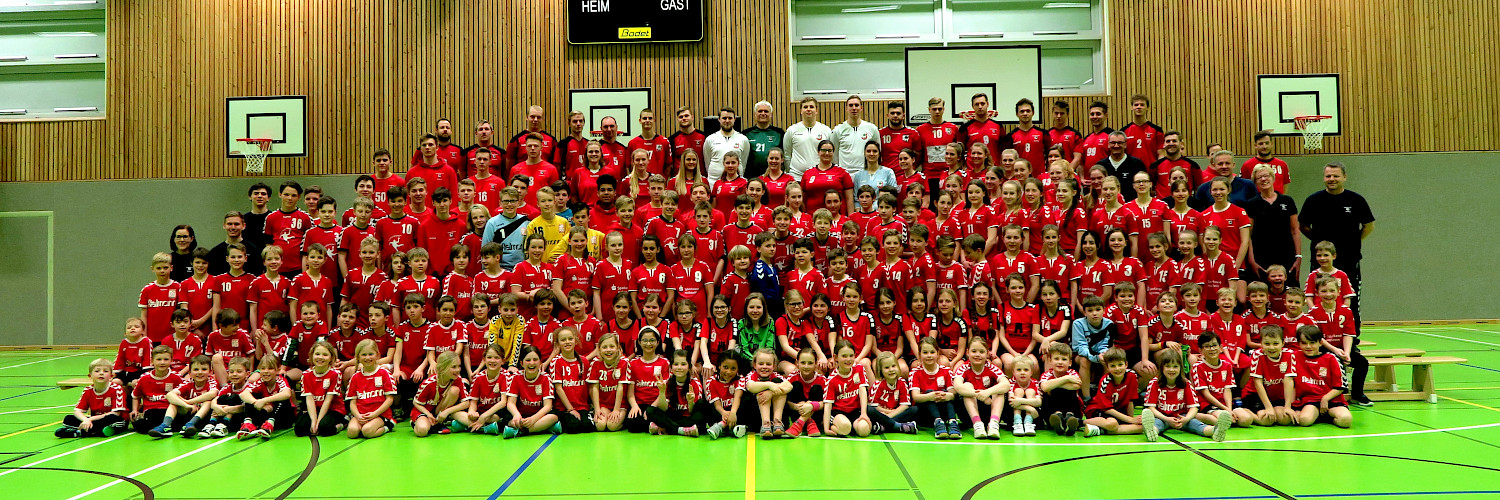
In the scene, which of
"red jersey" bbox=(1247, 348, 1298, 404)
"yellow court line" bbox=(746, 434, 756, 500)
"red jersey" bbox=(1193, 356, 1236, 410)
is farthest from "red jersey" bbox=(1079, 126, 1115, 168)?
"yellow court line" bbox=(746, 434, 756, 500)

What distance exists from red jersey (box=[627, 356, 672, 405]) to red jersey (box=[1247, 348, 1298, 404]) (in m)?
5.23

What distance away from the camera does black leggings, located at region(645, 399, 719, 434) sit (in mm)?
7410

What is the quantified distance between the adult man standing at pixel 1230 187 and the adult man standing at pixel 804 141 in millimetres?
4547

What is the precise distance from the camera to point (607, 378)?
7.86 metres

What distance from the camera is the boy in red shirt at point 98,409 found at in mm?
7762

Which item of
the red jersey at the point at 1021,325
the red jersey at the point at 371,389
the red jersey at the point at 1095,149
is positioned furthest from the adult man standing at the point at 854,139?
the red jersey at the point at 371,389

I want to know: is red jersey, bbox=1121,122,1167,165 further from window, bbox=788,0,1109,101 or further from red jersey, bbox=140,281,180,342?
red jersey, bbox=140,281,180,342

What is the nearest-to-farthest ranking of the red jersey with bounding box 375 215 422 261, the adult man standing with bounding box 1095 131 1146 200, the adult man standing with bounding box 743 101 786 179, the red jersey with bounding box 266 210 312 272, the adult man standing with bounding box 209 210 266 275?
the adult man standing with bounding box 209 210 266 275
the red jersey with bounding box 375 215 422 261
the red jersey with bounding box 266 210 312 272
the adult man standing with bounding box 1095 131 1146 200
the adult man standing with bounding box 743 101 786 179

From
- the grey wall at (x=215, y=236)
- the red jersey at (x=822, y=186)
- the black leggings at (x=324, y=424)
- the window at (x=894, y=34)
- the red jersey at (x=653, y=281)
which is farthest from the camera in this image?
the window at (x=894, y=34)

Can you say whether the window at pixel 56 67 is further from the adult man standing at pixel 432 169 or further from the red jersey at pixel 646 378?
the red jersey at pixel 646 378

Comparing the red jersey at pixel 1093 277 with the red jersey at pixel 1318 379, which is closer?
the red jersey at pixel 1318 379

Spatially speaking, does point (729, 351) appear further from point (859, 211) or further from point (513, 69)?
point (513, 69)

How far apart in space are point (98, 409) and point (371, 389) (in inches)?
105

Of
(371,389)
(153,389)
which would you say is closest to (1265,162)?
(371,389)
